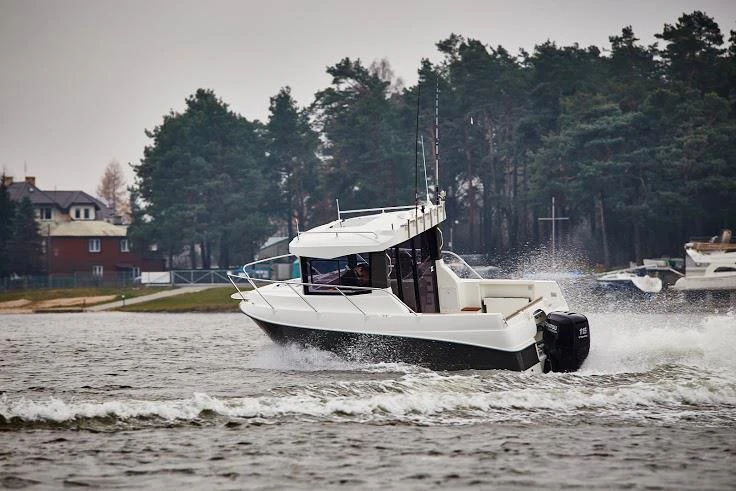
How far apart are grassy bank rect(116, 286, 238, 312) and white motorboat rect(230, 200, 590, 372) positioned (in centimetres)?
3146

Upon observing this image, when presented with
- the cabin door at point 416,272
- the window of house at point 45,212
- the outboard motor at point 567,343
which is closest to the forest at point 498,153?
the window of house at point 45,212

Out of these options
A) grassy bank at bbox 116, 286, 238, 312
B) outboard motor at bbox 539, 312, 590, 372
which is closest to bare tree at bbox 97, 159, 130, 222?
grassy bank at bbox 116, 286, 238, 312

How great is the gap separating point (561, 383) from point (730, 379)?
8.91 feet

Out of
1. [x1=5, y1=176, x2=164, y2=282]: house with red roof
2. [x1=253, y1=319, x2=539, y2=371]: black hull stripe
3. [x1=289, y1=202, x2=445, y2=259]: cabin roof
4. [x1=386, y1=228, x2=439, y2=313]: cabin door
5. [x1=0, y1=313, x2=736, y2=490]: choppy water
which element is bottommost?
[x1=0, y1=313, x2=736, y2=490]: choppy water

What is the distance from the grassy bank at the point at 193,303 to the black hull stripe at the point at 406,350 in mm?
33709

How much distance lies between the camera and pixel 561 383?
62.0ft

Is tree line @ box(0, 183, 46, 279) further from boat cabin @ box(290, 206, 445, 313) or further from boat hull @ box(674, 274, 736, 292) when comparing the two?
boat cabin @ box(290, 206, 445, 313)

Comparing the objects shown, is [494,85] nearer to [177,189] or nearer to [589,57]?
[589,57]

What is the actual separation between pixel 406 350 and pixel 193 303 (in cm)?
4017

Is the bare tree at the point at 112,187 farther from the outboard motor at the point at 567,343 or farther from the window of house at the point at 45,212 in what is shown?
the outboard motor at the point at 567,343

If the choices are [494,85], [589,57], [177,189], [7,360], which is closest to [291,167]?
[177,189]

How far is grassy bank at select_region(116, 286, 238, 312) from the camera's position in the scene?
57438mm

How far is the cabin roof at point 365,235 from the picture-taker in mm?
22891

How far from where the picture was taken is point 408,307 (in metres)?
22.8
